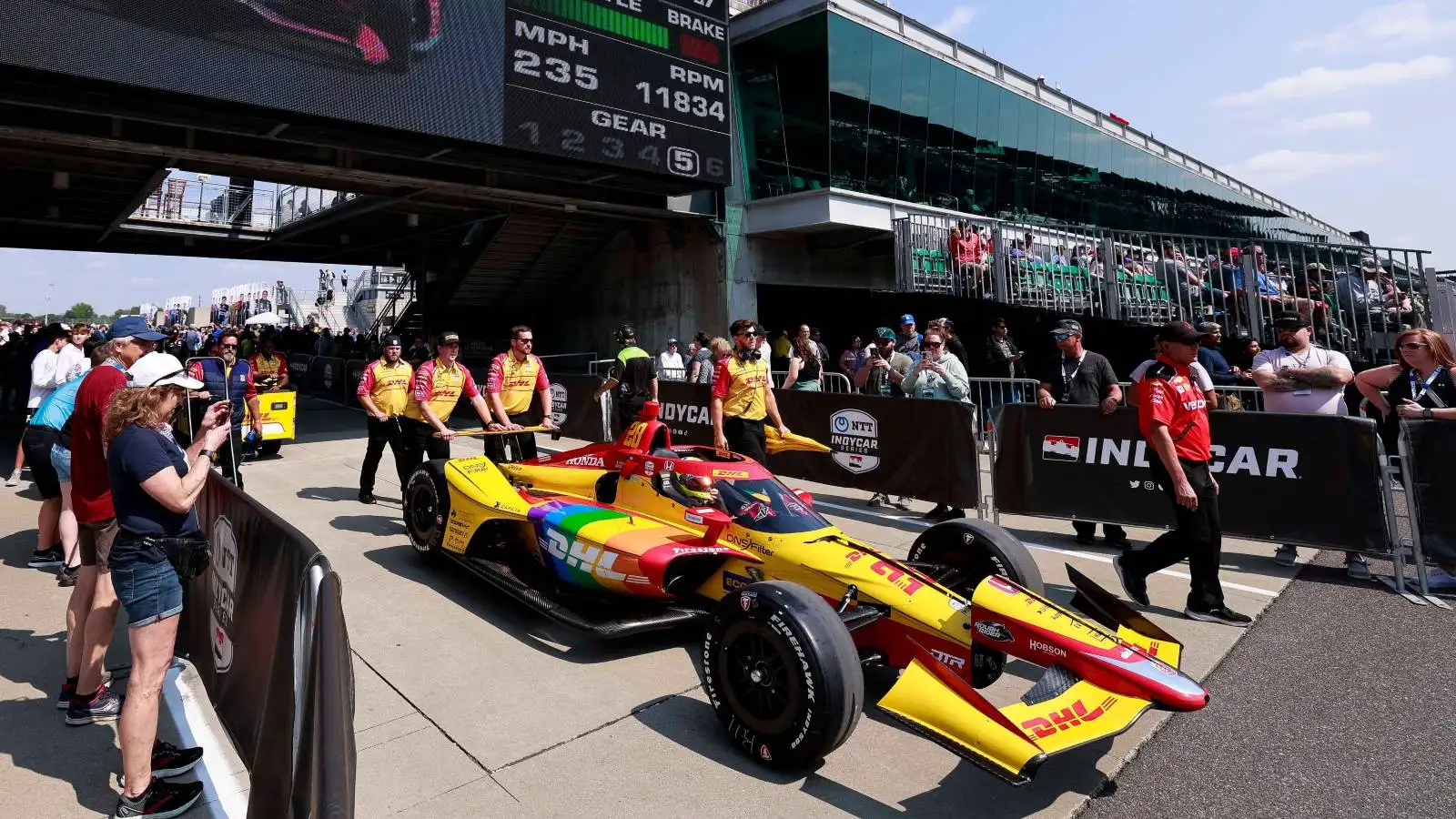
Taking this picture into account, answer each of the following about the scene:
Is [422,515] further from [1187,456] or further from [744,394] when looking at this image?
[1187,456]

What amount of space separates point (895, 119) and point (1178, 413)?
49.4 feet

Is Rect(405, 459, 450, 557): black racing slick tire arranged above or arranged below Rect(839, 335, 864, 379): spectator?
below

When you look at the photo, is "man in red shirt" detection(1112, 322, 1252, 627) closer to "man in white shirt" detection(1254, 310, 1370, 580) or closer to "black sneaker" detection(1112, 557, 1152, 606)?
"black sneaker" detection(1112, 557, 1152, 606)

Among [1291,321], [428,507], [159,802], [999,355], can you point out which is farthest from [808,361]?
[159,802]

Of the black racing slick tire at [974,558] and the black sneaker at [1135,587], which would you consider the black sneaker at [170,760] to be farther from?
the black sneaker at [1135,587]

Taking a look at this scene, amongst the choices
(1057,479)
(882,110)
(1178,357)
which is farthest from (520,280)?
(1178,357)

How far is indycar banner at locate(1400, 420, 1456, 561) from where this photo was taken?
5508 mm

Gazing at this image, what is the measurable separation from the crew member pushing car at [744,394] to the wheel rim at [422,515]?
2.50m

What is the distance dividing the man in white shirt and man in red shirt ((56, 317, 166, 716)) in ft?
25.2

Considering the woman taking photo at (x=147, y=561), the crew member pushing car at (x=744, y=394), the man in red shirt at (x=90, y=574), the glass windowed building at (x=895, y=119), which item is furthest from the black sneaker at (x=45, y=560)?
the glass windowed building at (x=895, y=119)

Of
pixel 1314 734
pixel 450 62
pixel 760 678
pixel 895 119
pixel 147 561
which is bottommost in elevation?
pixel 1314 734

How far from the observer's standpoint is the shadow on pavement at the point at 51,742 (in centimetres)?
318

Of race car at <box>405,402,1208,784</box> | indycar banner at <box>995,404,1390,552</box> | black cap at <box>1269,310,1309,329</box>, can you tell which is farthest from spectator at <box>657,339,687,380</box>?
black cap at <box>1269,310,1309,329</box>

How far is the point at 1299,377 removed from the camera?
246 inches
